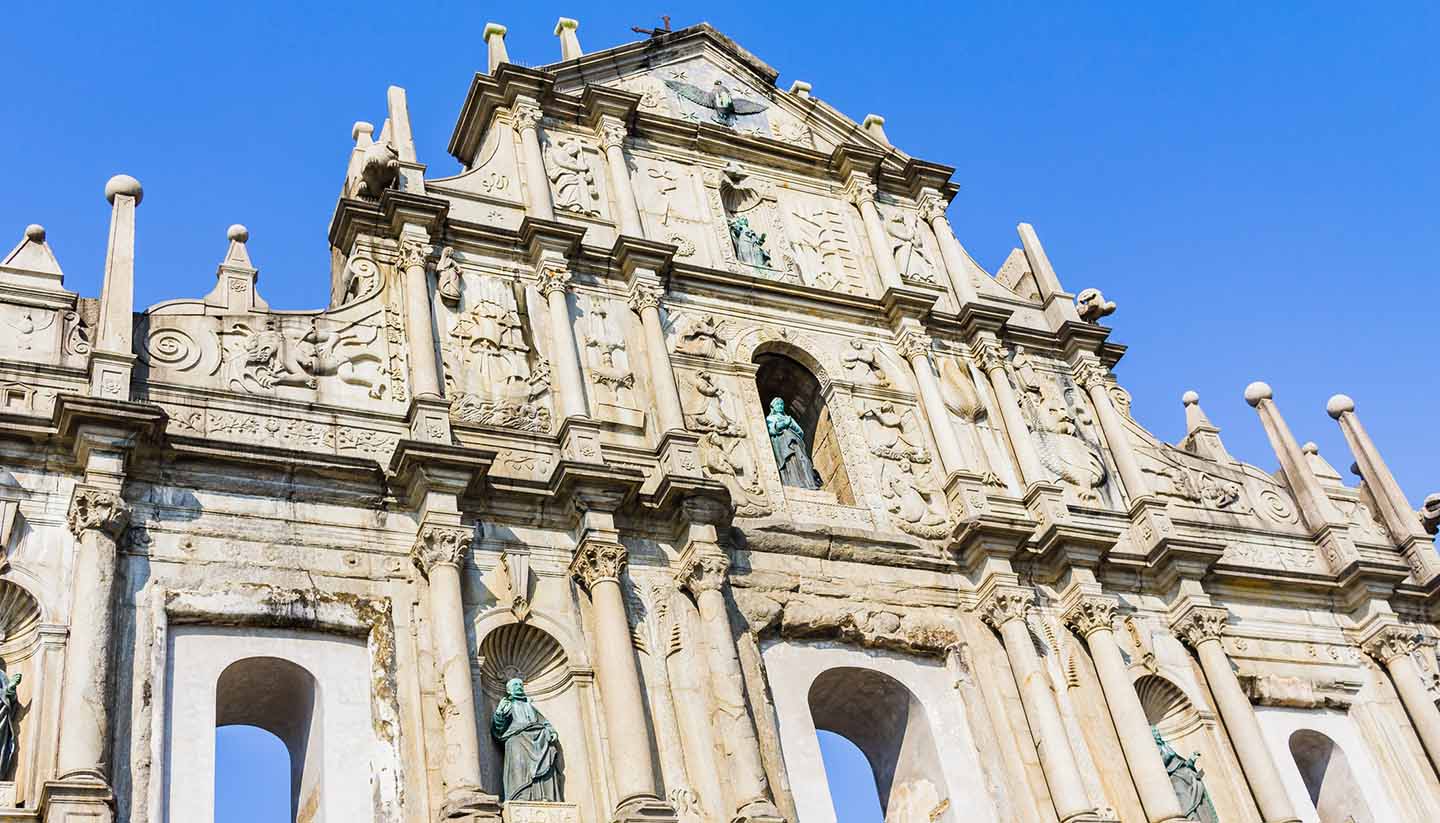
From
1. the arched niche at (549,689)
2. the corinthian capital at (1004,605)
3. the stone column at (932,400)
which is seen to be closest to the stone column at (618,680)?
the arched niche at (549,689)

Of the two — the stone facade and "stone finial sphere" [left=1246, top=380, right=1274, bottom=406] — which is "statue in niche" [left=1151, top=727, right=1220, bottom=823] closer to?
the stone facade

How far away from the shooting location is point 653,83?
1731cm

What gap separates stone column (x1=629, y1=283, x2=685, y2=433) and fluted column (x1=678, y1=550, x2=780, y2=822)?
57.1 inches

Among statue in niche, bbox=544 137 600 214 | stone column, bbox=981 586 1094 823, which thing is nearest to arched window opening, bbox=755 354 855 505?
stone column, bbox=981 586 1094 823

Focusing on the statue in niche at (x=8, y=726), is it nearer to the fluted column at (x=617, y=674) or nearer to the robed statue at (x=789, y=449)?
the fluted column at (x=617, y=674)

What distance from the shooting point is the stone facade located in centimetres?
1083

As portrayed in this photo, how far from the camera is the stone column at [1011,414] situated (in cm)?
1505

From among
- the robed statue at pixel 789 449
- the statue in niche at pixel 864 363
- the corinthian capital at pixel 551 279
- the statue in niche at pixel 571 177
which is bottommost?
the robed statue at pixel 789 449

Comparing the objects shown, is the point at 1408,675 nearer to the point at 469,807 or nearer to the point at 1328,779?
the point at 1328,779

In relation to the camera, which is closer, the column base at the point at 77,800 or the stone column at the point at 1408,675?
the column base at the point at 77,800

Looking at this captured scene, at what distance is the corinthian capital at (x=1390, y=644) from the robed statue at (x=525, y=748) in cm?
832

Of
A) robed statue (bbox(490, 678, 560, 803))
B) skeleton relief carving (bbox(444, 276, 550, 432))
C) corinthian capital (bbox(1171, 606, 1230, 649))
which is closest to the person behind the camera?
robed statue (bbox(490, 678, 560, 803))

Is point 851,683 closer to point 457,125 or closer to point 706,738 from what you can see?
point 706,738

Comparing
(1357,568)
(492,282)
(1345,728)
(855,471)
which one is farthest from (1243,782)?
(492,282)
